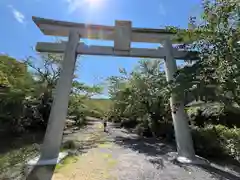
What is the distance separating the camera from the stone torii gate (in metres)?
6.50

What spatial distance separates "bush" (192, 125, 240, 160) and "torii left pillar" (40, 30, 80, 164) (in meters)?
4.80

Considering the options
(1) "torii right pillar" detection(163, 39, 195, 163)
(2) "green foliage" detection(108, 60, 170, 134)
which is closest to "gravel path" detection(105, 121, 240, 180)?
(1) "torii right pillar" detection(163, 39, 195, 163)

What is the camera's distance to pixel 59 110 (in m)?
6.44

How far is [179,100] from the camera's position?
639cm

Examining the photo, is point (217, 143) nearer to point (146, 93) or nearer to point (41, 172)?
point (146, 93)

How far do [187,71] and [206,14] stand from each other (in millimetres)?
1687

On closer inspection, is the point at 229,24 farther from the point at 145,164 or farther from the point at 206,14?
the point at 145,164

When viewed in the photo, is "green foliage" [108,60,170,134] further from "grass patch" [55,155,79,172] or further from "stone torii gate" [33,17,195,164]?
"grass patch" [55,155,79,172]

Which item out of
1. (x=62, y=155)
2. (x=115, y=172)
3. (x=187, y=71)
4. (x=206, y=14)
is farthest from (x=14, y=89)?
(x=206, y=14)

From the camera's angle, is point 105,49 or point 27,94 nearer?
point 105,49

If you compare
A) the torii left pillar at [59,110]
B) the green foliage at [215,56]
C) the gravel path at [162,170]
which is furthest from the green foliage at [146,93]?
the torii left pillar at [59,110]

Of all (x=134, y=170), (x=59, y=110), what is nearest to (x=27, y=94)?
(x=59, y=110)

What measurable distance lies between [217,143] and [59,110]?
17.9ft

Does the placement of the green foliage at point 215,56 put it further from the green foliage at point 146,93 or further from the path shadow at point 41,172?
the green foliage at point 146,93
